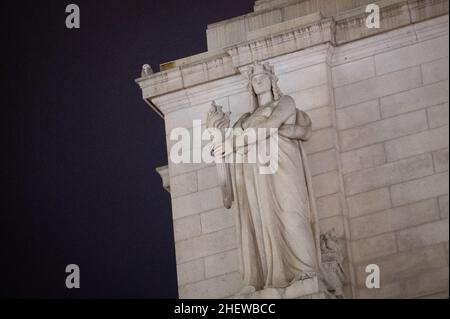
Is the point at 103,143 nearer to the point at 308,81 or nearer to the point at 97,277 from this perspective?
the point at 97,277

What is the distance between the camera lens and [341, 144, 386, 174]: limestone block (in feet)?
78.6

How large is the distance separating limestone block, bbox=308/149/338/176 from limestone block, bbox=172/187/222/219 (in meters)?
1.52

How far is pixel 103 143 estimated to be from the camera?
→ 105 ft

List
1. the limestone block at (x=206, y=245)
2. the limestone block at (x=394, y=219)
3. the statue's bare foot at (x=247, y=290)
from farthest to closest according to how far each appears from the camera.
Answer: the limestone block at (x=206, y=245), the limestone block at (x=394, y=219), the statue's bare foot at (x=247, y=290)

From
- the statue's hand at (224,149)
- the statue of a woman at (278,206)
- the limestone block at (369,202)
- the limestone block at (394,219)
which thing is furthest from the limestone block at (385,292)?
the statue's hand at (224,149)

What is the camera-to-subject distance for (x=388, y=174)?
2380 centimetres

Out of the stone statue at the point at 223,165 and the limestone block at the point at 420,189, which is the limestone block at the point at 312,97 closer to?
the stone statue at the point at 223,165

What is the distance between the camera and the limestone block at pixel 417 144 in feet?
77.7

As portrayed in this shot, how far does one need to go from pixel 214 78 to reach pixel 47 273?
24.2 ft

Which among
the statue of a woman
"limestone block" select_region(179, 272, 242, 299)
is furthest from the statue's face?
"limestone block" select_region(179, 272, 242, 299)

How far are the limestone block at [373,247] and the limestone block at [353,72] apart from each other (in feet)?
8.20

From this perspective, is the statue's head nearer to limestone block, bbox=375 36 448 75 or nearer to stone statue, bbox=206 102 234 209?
stone statue, bbox=206 102 234 209
